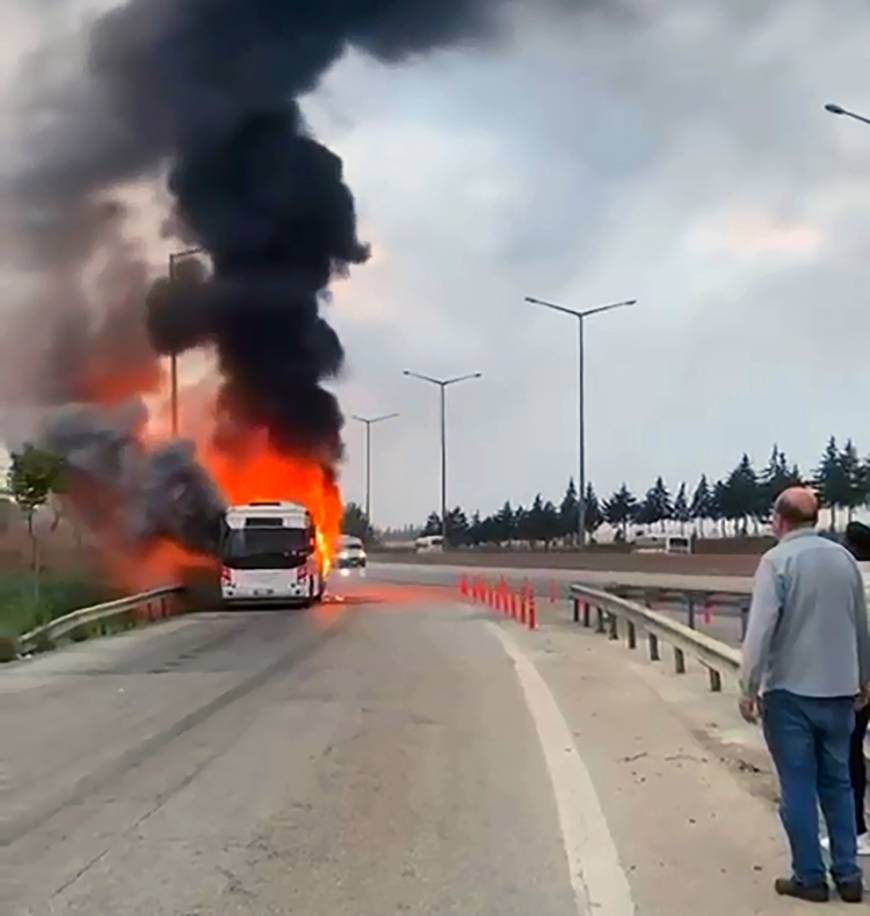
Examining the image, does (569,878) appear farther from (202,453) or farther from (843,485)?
(843,485)

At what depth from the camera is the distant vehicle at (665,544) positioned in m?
88.5

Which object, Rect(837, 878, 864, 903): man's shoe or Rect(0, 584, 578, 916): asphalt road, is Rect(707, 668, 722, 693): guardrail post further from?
Rect(837, 878, 864, 903): man's shoe

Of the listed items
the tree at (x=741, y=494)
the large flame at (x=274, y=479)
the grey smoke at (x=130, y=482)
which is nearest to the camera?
the grey smoke at (x=130, y=482)

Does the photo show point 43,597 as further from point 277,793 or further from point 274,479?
point 277,793

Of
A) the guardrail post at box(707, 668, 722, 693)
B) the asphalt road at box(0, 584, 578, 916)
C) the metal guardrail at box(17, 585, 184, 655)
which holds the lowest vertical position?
the asphalt road at box(0, 584, 578, 916)

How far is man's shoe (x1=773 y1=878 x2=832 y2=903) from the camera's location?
714 cm

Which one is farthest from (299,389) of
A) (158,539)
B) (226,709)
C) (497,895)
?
(497,895)

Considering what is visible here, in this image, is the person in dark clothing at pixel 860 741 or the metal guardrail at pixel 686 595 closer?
the person in dark clothing at pixel 860 741

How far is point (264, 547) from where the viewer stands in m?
38.4

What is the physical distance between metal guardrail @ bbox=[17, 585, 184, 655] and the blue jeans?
17599 millimetres

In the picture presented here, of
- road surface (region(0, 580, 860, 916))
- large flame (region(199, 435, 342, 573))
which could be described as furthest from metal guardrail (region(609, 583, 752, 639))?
large flame (region(199, 435, 342, 573))

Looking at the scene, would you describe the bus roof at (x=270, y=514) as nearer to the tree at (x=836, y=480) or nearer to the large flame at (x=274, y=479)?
the large flame at (x=274, y=479)

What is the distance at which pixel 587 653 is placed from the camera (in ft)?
73.0

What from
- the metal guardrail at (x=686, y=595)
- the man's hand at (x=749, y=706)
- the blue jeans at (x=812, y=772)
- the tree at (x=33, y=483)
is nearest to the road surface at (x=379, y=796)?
the blue jeans at (x=812, y=772)
